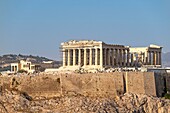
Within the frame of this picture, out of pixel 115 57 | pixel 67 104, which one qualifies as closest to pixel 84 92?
pixel 67 104

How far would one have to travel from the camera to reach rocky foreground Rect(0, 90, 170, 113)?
6469 cm

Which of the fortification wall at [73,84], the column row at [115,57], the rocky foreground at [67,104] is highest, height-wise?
the column row at [115,57]

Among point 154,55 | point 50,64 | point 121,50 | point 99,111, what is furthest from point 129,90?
point 50,64

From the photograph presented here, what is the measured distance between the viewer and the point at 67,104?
65.5 metres

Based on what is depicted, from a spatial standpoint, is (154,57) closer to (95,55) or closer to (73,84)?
(95,55)

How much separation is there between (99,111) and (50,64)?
172 feet

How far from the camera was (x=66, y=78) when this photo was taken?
6850 cm

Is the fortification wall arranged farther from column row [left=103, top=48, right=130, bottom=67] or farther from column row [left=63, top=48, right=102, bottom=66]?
column row [left=103, top=48, right=130, bottom=67]

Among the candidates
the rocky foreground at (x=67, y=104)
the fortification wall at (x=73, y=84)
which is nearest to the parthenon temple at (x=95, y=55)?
the fortification wall at (x=73, y=84)

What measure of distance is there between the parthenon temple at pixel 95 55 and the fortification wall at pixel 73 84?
13.1 m

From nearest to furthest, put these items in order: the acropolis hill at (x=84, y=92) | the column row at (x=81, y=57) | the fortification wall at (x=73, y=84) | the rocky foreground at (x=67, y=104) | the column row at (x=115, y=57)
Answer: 1. the rocky foreground at (x=67, y=104)
2. the acropolis hill at (x=84, y=92)
3. the fortification wall at (x=73, y=84)
4. the column row at (x=81, y=57)
5. the column row at (x=115, y=57)

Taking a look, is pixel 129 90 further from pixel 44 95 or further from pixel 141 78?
pixel 44 95

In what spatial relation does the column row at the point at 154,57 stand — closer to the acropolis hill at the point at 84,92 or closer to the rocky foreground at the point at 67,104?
the acropolis hill at the point at 84,92

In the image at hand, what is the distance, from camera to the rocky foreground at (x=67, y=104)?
6469 cm
